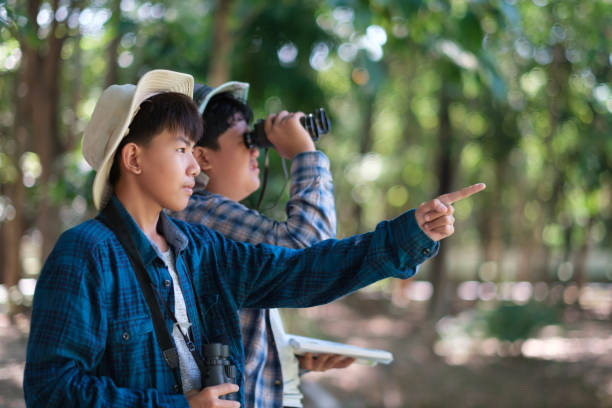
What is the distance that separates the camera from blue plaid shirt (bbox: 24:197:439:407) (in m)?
1.18

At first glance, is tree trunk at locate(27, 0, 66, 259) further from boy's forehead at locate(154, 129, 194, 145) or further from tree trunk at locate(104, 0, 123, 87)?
boy's forehead at locate(154, 129, 194, 145)

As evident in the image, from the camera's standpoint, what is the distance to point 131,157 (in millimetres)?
1402

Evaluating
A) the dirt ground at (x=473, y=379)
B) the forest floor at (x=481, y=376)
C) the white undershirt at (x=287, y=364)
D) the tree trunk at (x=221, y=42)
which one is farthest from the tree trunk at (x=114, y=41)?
the forest floor at (x=481, y=376)

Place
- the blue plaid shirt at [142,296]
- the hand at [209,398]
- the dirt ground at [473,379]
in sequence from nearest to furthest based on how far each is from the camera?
the blue plaid shirt at [142,296]
the hand at [209,398]
the dirt ground at [473,379]

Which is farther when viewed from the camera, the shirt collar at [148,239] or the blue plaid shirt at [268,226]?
the blue plaid shirt at [268,226]

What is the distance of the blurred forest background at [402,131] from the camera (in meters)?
4.13

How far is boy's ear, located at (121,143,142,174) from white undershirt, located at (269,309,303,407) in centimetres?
66

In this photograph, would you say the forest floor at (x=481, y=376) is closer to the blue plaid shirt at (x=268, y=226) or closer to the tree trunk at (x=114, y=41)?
the tree trunk at (x=114, y=41)

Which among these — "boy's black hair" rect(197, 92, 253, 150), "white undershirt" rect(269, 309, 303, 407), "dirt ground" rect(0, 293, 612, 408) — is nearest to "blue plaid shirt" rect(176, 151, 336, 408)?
"white undershirt" rect(269, 309, 303, 407)

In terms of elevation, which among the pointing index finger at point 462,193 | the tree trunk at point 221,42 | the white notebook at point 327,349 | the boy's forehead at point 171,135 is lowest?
the white notebook at point 327,349

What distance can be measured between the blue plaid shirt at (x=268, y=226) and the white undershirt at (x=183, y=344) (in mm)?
379

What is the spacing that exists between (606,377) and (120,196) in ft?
34.2

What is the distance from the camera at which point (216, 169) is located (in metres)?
1.97

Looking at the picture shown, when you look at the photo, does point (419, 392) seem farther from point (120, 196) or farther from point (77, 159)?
point (120, 196)
